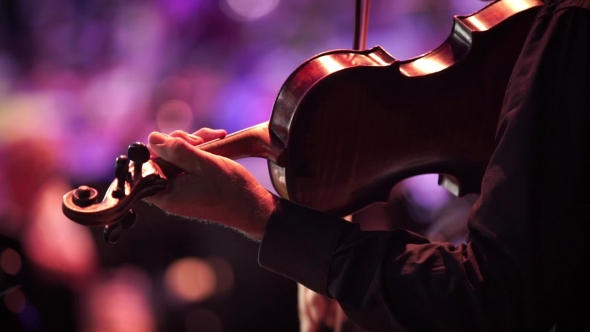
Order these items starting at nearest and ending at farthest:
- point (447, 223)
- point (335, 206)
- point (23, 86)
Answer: point (335, 206)
point (447, 223)
point (23, 86)

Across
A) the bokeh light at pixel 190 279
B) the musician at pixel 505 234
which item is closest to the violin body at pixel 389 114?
the musician at pixel 505 234

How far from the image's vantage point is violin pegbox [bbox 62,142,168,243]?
53 centimetres

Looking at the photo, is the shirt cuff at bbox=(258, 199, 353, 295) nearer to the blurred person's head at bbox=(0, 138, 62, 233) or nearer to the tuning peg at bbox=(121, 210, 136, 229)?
the tuning peg at bbox=(121, 210, 136, 229)

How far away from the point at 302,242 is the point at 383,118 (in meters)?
0.23

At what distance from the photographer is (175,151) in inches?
24.0

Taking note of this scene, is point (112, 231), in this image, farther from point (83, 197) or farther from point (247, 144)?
point (247, 144)

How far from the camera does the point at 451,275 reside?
1.98 ft

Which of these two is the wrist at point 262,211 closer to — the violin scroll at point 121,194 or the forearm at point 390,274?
the forearm at point 390,274

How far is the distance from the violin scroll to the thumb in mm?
17

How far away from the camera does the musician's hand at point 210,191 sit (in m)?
0.62

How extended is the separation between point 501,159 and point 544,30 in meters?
0.16

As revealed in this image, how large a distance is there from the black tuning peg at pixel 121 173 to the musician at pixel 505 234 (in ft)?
0.21

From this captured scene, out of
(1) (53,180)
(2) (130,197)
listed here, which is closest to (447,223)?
(2) (130,197)

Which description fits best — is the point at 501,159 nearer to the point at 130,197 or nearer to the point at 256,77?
the point at 130,197
